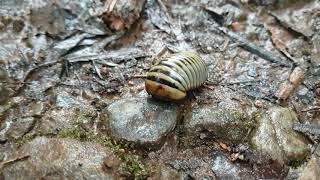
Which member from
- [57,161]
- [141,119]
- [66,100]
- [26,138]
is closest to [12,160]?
[26,138]

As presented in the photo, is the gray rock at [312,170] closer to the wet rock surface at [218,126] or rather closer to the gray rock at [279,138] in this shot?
the gray rock at [279,138]

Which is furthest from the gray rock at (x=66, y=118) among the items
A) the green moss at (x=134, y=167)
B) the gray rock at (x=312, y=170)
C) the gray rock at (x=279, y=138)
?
the gray rock at (x=312, y=170)

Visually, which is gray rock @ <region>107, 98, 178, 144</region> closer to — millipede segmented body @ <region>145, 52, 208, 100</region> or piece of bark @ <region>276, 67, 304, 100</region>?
millipede segmented body @ <region>145, 52, 208, 100</region>

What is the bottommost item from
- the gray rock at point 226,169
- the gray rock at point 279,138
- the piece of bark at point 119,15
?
the gray rock at point 226,169

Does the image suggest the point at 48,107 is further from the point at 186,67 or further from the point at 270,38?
the point at 270,38

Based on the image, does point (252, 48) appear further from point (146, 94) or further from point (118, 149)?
point (118, 149)

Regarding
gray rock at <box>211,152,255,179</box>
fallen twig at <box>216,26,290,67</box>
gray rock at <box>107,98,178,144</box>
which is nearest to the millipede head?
gray rock at <box>107,98,178,144</box>
